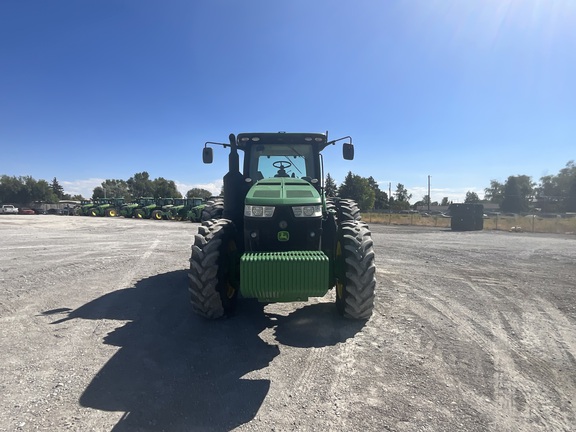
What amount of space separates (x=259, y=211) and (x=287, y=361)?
1.95 metres

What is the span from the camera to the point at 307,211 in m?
4.93

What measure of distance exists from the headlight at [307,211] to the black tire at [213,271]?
1.02 metres

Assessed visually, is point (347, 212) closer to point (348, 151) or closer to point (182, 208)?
point (348, 151)

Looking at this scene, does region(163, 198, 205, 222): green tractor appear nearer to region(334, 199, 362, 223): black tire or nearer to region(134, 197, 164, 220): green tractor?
region(134, 197, 164, 220): green tractor

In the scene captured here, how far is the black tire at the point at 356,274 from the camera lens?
4.69m

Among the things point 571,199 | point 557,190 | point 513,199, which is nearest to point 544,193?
point 557,190

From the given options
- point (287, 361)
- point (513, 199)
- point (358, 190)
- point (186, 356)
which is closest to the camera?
point (287, 361)

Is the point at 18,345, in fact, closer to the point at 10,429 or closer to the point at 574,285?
the point at 10,429

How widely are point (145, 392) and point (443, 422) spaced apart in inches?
99.8

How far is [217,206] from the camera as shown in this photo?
23.9ft

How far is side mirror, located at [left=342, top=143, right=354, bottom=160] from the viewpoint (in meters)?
6.90

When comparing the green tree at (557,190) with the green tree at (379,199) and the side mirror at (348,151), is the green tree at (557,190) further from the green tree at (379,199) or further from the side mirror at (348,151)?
the side mirror at (348,151)

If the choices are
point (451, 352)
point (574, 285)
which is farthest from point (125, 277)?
point (574, 285)

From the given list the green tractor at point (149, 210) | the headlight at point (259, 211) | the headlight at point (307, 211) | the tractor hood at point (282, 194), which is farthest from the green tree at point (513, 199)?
the headlight at point (259, 211)
